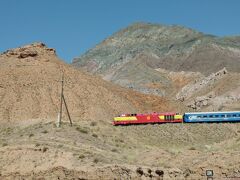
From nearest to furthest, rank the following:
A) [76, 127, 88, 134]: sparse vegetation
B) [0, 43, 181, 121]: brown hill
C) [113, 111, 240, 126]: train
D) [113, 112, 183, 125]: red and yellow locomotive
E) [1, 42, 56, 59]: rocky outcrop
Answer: [76, 127, 88, 134]: sparse vegetation < [113, 111, 240, 126]: train < [113, 112, 183, 125]: red and yellow locomotive < [0, 43, 181, 121]: brown hill < [1, 42, 56, 59]: rocky outcrop

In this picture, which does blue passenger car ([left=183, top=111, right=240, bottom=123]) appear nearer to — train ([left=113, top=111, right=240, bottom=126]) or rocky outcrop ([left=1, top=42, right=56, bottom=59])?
train ([left=113, top=111, right=240, bottom=126])

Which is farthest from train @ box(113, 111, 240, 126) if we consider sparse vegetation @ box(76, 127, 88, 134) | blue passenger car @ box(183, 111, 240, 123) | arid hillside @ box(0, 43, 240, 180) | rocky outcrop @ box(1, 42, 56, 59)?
rocky outcrop @ box(1, 42, 56, 59)

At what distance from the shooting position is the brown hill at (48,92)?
8712 centimetres

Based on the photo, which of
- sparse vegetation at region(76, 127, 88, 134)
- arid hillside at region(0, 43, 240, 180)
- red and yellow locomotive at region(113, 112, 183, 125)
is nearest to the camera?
arid hillside at region(0, 43, 240, 180)

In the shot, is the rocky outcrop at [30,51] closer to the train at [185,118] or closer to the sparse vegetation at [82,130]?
the train at [185,118]

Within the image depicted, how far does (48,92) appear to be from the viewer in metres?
92.1

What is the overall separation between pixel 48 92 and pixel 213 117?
120 ft

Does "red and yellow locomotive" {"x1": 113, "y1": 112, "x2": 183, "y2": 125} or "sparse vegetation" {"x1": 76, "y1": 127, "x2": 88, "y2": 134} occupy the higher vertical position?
"red and yellow locomotive" {"x1": 113, "y1": 112, "x2": 183, "y2": 125}

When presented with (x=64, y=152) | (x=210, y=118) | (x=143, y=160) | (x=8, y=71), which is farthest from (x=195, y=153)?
(x=8, y=71)

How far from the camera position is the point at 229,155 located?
Answer: 134ft

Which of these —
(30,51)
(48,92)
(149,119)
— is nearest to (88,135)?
(149,119)

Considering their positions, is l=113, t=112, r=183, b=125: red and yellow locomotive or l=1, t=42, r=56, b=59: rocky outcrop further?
l=1, t=42, r=56, b=59: rocky outcrop

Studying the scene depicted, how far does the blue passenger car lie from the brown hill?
2073 cm

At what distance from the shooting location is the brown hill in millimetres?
87125
